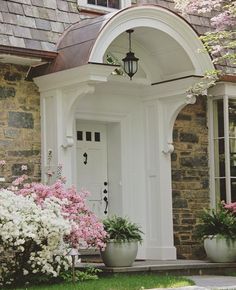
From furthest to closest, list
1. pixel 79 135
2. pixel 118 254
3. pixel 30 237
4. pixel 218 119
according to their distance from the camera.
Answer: pixel 218 119 → pixel 79 135 → pixel 118 254 → pixel 30 237

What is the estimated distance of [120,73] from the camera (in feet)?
44.5

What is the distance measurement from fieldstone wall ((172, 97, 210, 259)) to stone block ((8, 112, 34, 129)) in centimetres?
307

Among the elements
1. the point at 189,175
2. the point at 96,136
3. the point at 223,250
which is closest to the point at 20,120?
the point at 96,136

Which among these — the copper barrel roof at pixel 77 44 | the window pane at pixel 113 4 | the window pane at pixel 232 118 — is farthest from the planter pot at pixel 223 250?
the window pane at pixel 113 4

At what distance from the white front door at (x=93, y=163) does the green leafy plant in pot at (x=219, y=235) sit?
6.16ft

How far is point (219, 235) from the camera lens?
12938mm

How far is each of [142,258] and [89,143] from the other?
7.59 ft

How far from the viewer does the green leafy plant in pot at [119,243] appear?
11.3 m

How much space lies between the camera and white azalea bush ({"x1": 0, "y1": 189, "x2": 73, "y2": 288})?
981 centimetres

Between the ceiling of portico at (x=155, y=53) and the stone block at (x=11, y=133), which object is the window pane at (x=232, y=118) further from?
the stone block at (x=11, y=133)

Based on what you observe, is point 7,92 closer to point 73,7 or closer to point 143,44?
point 73,7

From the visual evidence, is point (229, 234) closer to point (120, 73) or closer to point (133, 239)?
point (133, 239)

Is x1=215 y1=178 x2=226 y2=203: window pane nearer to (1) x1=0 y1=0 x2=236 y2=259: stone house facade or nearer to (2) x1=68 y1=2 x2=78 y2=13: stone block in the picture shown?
(1) x1=0 y1=0 x2=236 y2=259: stone house facade

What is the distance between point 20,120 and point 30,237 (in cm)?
267
